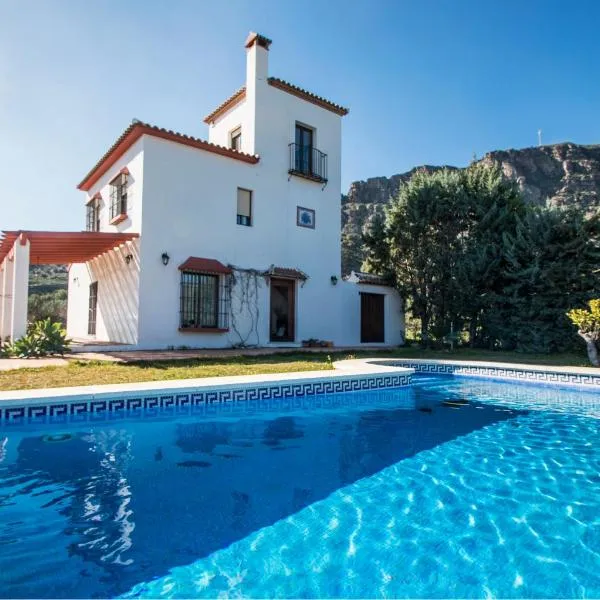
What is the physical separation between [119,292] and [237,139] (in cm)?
685

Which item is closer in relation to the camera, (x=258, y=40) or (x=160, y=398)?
(x=160, y=398)

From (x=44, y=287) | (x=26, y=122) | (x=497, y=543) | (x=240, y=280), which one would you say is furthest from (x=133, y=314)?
(x=44, y=287)

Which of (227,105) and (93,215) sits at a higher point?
(227,105)

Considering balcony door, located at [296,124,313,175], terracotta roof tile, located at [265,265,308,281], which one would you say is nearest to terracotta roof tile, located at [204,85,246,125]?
balcony door, located at [296,124,313,175]

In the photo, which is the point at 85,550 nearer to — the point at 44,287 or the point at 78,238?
the point at 78,238

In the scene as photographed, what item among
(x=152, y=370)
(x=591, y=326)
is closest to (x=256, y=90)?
(x=152, y=370)

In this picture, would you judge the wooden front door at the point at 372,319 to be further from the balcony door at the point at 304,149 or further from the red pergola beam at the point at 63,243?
the red pergola beam at the point at 63,243

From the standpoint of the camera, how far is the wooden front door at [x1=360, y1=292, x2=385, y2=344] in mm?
16344

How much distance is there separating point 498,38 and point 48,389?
15173 mm

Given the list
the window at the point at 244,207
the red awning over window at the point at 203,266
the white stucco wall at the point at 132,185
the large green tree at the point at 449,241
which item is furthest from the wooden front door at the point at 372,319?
the white stucco wall at the point at 132,185

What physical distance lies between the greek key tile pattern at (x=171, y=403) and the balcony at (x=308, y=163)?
351 inches

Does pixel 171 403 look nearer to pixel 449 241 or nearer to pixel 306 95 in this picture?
pixel 306 95

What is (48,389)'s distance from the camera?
5738mm

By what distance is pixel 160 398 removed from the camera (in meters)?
5.91
